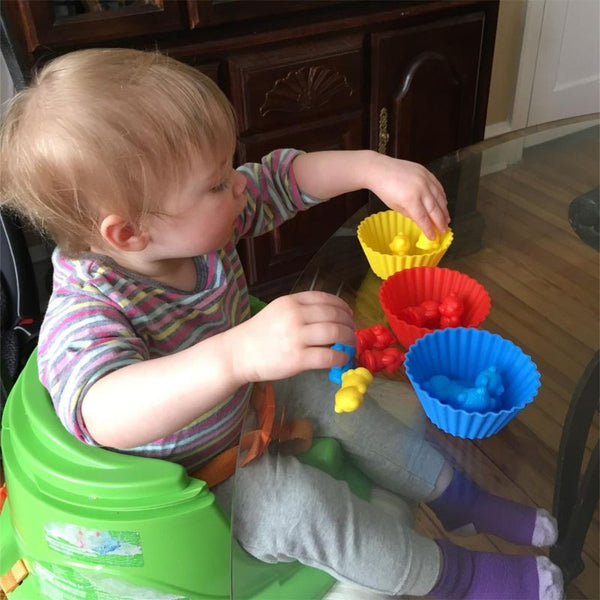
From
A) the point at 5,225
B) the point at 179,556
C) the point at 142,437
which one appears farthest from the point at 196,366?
the point at 5,225

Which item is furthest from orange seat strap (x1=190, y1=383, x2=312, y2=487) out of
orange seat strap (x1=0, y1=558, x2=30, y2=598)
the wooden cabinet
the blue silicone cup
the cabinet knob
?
the cabinet knob

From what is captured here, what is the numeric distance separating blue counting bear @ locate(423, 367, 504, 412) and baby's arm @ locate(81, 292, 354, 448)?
0.11 metres

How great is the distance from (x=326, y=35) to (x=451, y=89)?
1.17ft

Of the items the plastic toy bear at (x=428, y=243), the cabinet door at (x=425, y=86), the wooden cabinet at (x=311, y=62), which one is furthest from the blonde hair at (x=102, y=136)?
the cabinet door at (x=425, y=86)

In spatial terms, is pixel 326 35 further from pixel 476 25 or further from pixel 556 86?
pixel 556 86

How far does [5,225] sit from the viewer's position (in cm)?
98

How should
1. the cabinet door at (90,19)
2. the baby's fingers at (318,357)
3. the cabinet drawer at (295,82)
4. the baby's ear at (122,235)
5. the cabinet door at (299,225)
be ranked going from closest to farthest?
the baby's fingers at (318,357) → the baby's ear at (122,235) → the cabinet door at (90,19) → the cabinet drawer at (295,82) → the cabinet door at (299,225)

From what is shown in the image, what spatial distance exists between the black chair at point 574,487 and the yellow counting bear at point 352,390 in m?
0.20

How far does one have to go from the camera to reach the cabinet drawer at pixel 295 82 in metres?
1.12

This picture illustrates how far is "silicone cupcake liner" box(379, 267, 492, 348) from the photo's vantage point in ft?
2.31

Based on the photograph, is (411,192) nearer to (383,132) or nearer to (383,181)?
(383,181)

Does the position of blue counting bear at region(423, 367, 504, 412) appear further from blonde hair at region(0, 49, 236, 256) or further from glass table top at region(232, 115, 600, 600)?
blonde hair at region(0, 49, 236, 256)

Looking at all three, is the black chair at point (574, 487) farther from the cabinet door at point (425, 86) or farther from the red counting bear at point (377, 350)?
the cabinet door at point (425, 86)

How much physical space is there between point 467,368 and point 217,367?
254 millimetres
